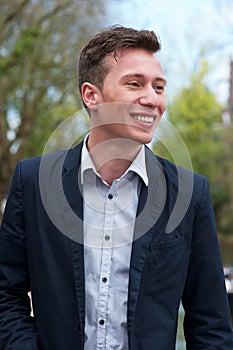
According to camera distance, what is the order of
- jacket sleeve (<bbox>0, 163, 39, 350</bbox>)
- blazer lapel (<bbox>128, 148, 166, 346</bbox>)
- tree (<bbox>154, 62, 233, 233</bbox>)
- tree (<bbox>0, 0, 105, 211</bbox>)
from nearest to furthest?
blazer lapel (<bbox>128, 148, 166, 346</bbox>) → jacket sleeve (<bbox>0, 163, 39, 350</bbox>) → tree (<bbox>0, 0, 105, 211</bbox>) → tree (<bbox>154, 62, 233, 233</bbox>)

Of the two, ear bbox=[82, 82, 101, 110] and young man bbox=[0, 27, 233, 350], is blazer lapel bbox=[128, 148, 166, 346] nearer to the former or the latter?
young man bbox=[0, 27, 233, 350]

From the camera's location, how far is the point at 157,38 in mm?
2486

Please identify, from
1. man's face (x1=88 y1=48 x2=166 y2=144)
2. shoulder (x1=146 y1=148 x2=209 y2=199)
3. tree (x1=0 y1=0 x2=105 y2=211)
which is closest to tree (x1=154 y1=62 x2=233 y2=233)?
tree (x1=0 y1=0 x2=105 y2=211)

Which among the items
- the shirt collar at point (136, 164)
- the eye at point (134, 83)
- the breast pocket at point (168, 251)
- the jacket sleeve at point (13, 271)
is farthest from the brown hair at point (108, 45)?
the breast pocket at point (168, 251)

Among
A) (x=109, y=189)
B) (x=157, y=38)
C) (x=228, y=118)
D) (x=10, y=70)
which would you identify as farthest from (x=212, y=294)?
(x=228, y=118)

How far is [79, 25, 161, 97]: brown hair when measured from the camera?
8.00ft

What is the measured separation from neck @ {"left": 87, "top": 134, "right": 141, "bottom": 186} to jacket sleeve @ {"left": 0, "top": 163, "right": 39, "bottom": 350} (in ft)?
0.97

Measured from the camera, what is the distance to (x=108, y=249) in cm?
238

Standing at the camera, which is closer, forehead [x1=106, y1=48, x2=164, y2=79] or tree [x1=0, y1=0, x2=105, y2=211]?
forehead [x1=106, y1=48, x2=164, y2=79]

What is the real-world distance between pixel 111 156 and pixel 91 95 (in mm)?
225

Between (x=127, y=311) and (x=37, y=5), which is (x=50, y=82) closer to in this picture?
(x=37, y=5)

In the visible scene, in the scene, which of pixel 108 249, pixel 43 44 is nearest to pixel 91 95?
pixel 108 249

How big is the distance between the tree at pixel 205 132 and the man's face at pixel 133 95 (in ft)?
144

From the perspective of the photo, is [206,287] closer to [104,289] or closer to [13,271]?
[104,289]
